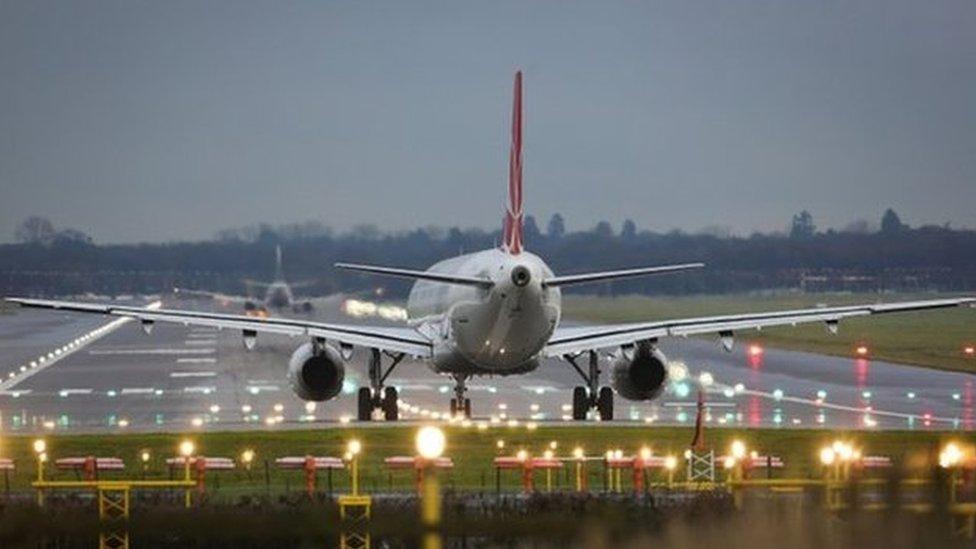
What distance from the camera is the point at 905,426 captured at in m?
49.7

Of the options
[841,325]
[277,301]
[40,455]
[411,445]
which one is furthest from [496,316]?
[277,301]

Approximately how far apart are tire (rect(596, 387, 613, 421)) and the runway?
489mm

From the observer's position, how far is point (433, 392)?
2552 inches

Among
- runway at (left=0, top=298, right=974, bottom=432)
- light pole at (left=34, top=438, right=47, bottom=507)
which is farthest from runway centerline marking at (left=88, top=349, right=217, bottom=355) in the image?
light pole at (left=34, top=438, right=47, bottom=507)

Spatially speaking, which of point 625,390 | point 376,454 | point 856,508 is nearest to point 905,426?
point 625,390

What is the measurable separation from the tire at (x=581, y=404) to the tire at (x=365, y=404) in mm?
4981

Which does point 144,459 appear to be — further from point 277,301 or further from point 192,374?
point 277,301

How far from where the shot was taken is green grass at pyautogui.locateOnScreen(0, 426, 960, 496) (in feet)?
121

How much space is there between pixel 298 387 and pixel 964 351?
1749 inches

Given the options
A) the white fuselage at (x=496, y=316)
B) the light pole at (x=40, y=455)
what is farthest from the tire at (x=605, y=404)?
the light pole at (x=40, y=455)

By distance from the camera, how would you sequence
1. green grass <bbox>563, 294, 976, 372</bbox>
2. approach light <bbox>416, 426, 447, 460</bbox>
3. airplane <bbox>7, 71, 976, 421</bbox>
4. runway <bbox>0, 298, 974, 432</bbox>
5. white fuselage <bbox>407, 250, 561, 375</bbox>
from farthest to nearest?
1. green grass <bbox>563, 294, 976, 372</bbox>
2. runway <bbox>0, 298, 974, 432</bbox>
3. airplane <bbox>7, 71, 976, 421</bbox>
4. white fuselage <bbox>407, 250, 561, 375</bbox>
5. approach light <bbox>416, 426, 447, 460</bbox>

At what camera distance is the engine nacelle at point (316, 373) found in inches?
2042

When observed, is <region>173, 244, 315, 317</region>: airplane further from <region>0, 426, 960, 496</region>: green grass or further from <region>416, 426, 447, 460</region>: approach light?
<region>416, 426, 447, 460</region>: approach light

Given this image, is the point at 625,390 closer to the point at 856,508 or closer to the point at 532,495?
the point at 532,495
